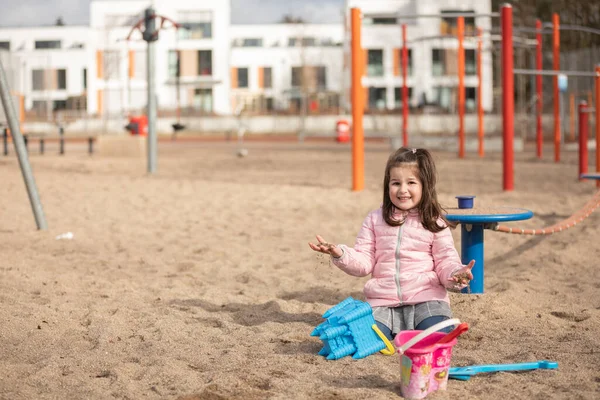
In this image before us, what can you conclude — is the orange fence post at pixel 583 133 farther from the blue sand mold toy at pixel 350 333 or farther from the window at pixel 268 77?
the window at pixel 268 77

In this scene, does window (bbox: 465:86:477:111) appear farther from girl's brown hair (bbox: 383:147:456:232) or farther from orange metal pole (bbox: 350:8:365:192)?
girl's brown hair (bbox: 383:147:456:232)

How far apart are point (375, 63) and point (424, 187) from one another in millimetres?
44534

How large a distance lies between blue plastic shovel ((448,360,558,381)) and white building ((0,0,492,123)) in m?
40.6

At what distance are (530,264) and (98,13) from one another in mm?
47818

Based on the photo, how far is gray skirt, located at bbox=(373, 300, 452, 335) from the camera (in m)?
4.21

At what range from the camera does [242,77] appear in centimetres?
5347

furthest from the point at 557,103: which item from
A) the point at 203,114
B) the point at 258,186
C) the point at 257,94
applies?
the point at 257,94

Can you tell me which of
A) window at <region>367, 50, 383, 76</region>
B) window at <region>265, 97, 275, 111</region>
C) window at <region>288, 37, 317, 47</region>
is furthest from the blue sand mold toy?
window at <region>265, 97, 275, 111</region>

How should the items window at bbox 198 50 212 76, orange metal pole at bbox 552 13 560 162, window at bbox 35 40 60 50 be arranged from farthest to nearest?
window at bbox 35 40 60 50
window at bbox 198 50 212 76
orange metal pole at bbox 552 13 560 162

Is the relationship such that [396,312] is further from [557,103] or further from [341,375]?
[557,103]

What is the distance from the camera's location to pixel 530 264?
647 cm

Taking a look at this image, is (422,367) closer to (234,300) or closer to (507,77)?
(234,300)

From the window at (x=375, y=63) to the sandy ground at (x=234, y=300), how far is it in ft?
118

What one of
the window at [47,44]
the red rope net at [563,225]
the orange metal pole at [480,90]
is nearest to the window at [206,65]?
the window at [47,44]
